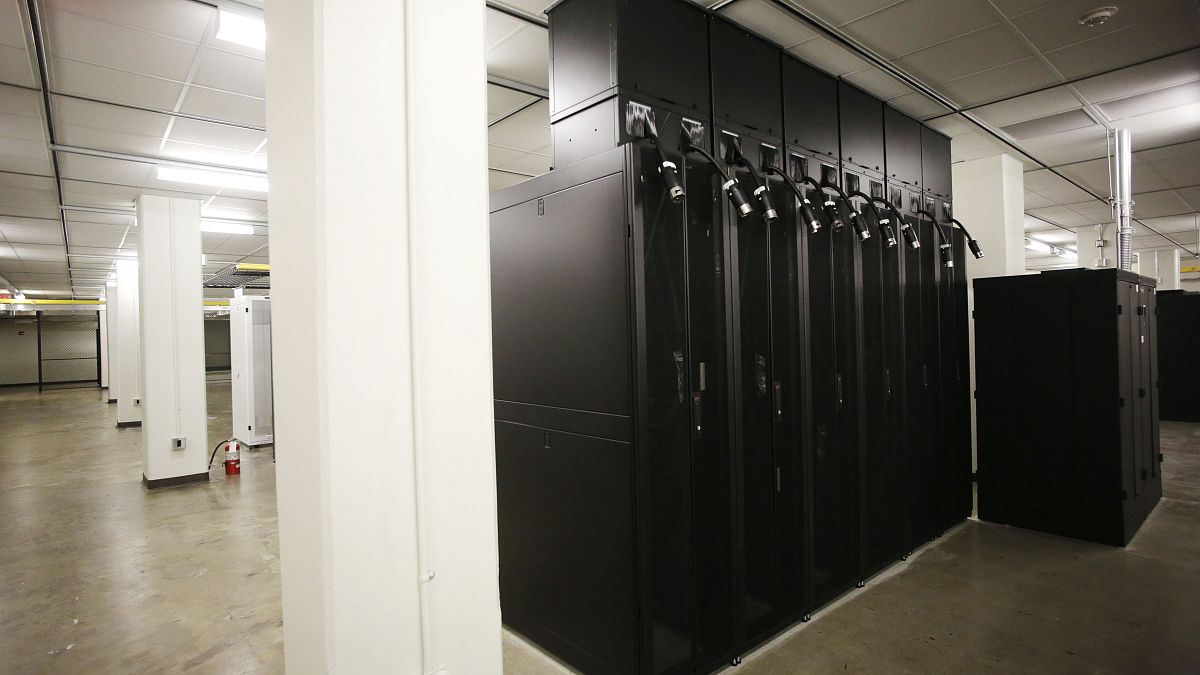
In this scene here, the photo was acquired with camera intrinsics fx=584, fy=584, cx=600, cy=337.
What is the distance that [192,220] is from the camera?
21.7ft

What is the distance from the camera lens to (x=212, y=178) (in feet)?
18.9

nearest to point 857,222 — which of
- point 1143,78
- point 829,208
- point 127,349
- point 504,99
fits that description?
point 829,208

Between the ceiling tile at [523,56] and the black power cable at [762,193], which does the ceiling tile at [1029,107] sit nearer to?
the black power cable at [762,193]

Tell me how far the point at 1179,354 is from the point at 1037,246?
3.33m

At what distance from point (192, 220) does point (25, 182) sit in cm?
136

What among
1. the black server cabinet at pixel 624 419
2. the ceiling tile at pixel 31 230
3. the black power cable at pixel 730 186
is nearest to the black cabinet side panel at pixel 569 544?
the black server cabinet at pixel 624 419

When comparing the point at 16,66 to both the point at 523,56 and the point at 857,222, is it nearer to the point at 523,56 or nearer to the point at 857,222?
the point at 523,56

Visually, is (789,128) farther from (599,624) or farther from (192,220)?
(192,220)

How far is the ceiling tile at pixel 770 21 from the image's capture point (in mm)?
3090

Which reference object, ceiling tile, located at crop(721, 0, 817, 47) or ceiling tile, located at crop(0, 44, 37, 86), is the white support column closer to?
ceiling tile, located at crop(721, 0, 817, 47)

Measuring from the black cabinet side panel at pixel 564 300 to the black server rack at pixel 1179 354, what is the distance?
10.7m

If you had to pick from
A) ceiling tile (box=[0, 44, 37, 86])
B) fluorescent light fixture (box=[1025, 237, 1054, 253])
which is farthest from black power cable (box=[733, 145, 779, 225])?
fluorescent light fixture (box=[1025, 237, 1054, 253])

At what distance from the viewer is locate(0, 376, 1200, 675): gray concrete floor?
9.18ft

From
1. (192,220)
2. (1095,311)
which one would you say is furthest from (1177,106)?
(192,220)
